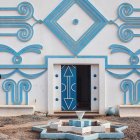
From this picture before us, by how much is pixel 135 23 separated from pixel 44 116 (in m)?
5.06

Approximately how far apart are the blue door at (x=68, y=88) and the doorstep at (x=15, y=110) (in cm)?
145

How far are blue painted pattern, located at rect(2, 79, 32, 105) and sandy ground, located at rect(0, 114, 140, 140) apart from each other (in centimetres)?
108

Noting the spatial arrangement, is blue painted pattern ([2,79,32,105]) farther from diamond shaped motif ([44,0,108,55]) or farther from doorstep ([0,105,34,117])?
diamond shaped motif ([44,0,108,55])

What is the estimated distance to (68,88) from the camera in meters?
16.8

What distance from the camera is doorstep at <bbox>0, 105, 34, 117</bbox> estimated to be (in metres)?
16.0

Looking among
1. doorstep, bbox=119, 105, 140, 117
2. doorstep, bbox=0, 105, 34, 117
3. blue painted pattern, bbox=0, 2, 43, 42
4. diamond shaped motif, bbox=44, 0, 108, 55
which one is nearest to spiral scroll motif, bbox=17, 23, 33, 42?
blue painted pattern, bbox=0, 2, 43, 42

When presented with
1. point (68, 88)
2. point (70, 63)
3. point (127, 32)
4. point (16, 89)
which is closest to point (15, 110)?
point (16, 89)

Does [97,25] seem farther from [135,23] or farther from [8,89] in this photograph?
[8,89]

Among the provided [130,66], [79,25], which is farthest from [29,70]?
[130,66]

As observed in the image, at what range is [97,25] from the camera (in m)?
16.5

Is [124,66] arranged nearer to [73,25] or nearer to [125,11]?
[125,11]

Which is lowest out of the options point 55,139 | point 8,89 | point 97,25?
point 55,139

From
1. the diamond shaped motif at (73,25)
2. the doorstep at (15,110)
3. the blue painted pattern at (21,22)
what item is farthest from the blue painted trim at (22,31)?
the doorstep at (15,110)

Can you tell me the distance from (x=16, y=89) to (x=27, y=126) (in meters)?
3.20
